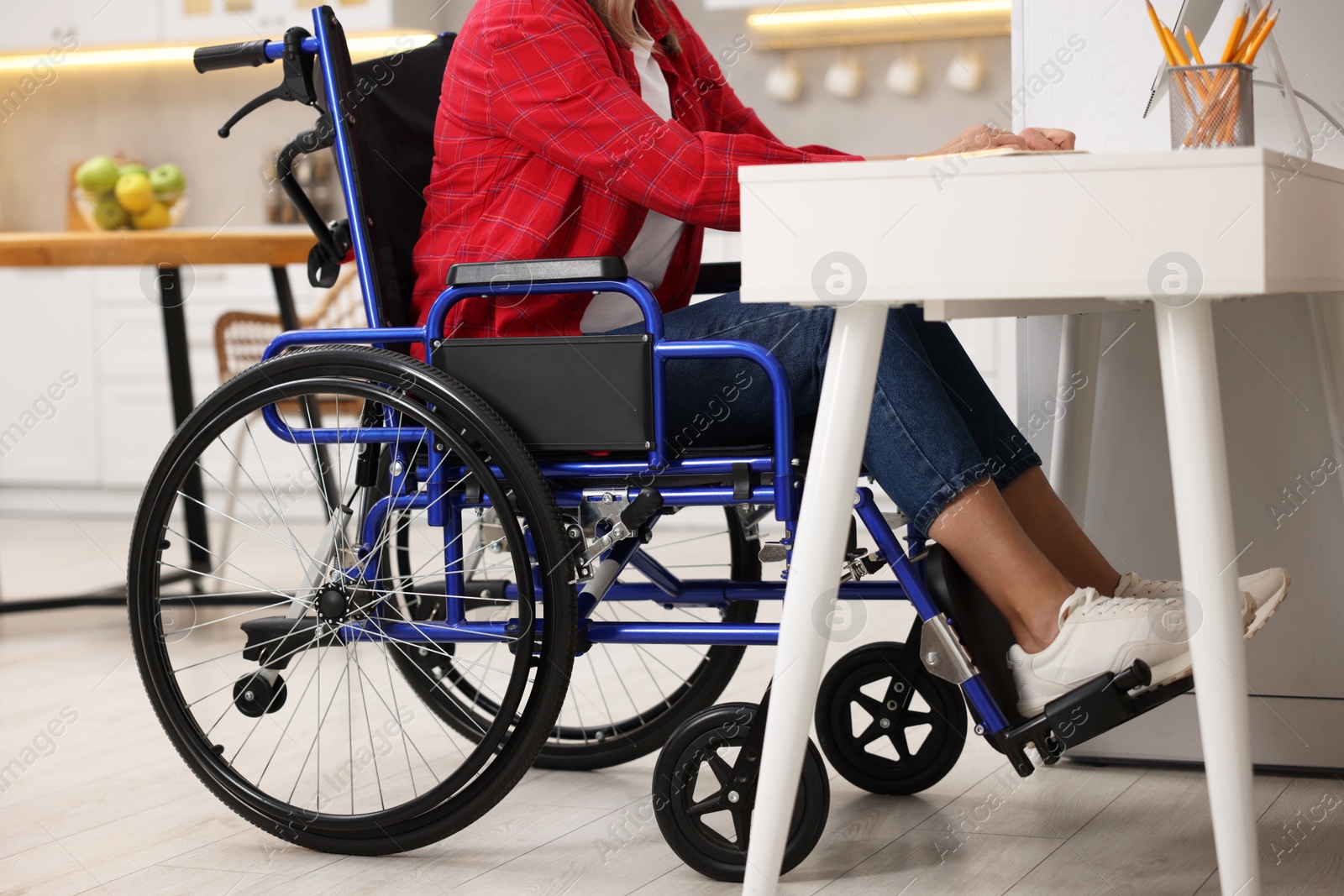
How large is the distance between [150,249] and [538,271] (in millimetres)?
1511

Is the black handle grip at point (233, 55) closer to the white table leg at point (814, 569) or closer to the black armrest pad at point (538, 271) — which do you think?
the black armrest pad at point (538, 271)

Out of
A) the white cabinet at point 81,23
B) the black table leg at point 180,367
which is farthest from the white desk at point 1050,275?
the white cabinet at point 81,23

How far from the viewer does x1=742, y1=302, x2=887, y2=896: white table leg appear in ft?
3.25

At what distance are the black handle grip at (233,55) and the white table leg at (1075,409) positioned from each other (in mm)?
949

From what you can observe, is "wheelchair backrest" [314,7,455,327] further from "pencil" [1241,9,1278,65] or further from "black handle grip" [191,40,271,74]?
"pencil" [1241,9,1278,65]

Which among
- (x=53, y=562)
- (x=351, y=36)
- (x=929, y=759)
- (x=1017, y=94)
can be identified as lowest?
(x=53, y=562)

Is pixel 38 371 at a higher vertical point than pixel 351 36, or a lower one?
lower

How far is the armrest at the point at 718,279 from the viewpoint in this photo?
155 centimetres

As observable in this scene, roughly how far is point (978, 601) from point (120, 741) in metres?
1.24

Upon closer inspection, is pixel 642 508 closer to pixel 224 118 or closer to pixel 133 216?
pixel 133 216

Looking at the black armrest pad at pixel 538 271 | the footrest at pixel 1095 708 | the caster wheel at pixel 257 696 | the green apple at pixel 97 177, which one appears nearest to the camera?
the footrest at pixel 1095 708

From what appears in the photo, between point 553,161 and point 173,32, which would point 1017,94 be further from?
point 173,32

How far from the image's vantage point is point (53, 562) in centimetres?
342

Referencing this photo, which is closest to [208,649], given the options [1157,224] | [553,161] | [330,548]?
[330,548]
